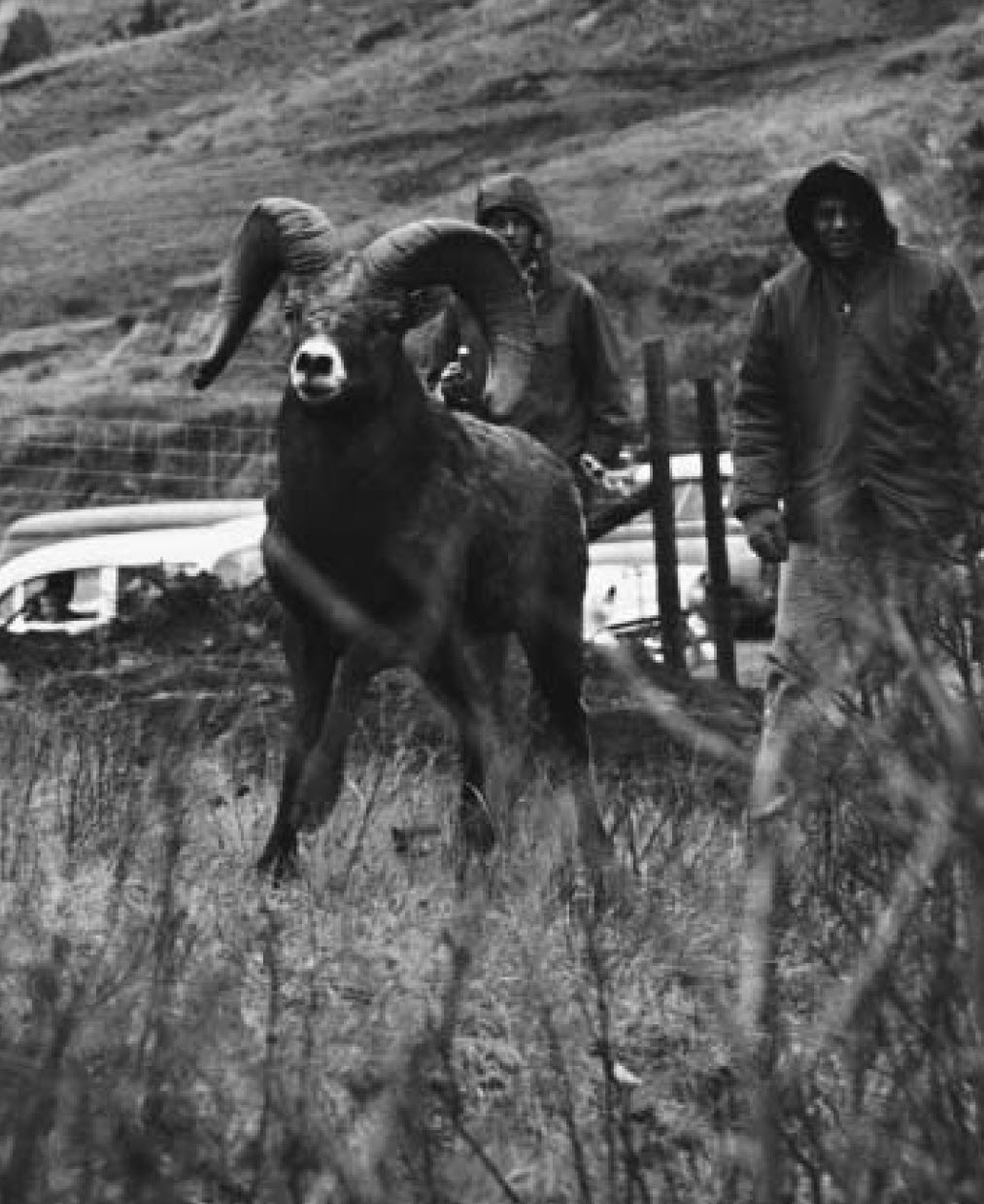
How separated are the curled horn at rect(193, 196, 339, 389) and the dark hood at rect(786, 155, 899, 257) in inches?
54.3

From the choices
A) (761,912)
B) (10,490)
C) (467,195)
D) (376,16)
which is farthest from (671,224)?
(761,912)

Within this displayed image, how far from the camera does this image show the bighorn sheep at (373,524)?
938cm

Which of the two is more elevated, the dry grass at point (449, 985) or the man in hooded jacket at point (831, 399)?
the man in hooded jacket at point (831, 399)

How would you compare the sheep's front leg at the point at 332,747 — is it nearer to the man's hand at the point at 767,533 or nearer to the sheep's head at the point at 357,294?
the sheep's head at the point at 357,294

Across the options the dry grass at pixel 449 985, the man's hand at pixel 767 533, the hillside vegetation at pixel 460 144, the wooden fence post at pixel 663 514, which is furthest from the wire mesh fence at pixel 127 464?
the dry grass at pixel 449 985

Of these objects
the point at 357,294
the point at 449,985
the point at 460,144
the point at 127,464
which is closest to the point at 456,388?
the point at 357,294

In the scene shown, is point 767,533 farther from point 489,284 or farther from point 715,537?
point 715,537

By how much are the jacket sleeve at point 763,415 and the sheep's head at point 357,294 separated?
3.39ft

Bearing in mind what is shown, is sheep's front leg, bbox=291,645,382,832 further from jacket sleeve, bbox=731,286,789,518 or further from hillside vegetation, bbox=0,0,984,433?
hillside vegetation, bbox=0,0,984,433

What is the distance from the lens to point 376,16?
118750 mm

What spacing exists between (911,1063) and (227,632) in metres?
13.1

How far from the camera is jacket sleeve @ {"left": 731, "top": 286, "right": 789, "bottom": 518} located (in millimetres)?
9742

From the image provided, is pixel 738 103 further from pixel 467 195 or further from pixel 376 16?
pixel 376 16

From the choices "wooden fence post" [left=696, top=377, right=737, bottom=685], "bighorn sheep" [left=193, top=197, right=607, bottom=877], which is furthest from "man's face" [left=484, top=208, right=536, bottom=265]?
"wooden fence post" [left=696, top=377, right=737, bottom=685]
